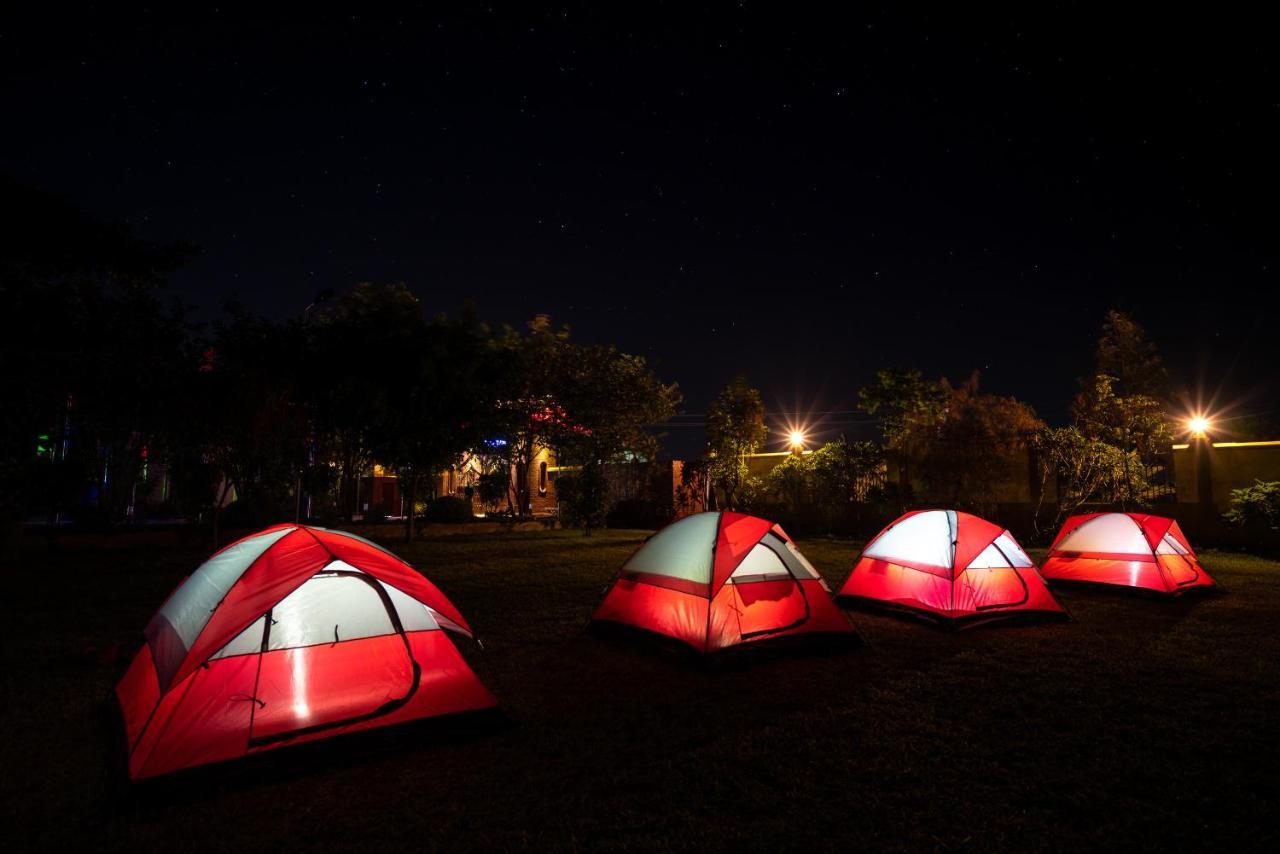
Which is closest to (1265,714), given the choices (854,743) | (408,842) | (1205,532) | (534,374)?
(854,743)

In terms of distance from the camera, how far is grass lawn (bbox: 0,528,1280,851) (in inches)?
131

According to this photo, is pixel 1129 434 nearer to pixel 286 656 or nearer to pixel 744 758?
pixel 744 758

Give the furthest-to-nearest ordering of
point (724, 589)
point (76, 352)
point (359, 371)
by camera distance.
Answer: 1. point (359, 371)
2. point (76, 352)
3. point (724, 589)

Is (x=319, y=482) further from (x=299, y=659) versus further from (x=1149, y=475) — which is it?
(x=1149, y=475)

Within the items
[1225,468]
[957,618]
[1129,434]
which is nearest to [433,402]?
[957,618]

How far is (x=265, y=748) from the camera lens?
4.02 m

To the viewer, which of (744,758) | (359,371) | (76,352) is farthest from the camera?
(359,371)

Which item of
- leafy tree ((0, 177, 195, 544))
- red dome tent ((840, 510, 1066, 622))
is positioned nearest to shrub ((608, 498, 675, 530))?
leafy tree ((0, 177, 195, 544))

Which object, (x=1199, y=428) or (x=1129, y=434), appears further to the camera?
(x=1199, y=428)

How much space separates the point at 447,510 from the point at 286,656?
51.5ft

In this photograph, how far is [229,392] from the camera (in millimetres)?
14562

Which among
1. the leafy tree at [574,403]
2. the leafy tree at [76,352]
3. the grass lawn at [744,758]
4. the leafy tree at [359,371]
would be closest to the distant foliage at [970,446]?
the leafy tree at [574,403]

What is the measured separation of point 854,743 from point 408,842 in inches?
114

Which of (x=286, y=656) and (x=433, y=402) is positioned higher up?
(x=433, y=402)
